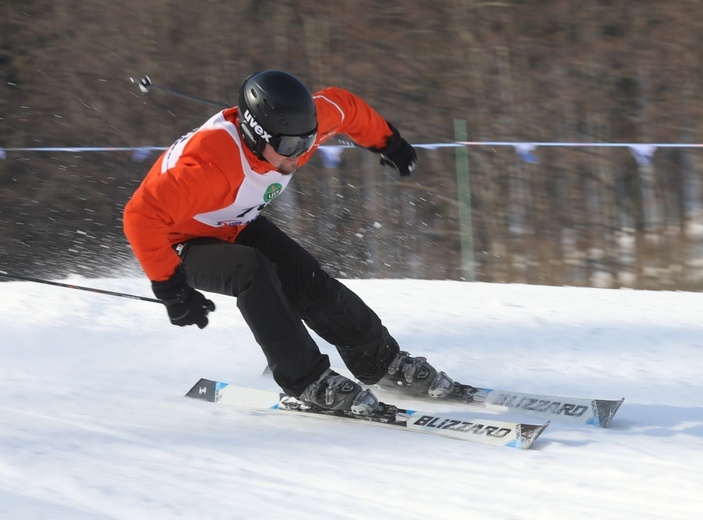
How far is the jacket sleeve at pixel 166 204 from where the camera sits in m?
3.26

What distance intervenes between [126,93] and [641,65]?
16.3ft

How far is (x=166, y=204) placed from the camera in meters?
3.27

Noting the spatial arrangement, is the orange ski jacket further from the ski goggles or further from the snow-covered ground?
the snow-covered ground

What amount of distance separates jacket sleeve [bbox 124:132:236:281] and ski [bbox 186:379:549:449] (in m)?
0.83

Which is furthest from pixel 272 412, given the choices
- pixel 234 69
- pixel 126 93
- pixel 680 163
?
pixel 126 93

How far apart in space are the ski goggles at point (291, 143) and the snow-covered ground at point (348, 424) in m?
1.02

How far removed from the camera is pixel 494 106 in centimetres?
832

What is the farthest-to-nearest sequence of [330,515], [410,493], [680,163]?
[680,163] < [410,493] < [330,515]

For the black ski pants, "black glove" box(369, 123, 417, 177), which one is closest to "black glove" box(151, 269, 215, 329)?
the black ski pants

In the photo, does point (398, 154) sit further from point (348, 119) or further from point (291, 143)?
point (291, 143)

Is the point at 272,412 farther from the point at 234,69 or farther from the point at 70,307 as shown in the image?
the point at 234,69

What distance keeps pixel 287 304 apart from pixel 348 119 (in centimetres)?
102

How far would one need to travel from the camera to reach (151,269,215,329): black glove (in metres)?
Answer: 3.36

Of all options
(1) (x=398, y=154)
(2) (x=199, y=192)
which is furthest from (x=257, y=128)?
→ (1) (x=398, y=154)
